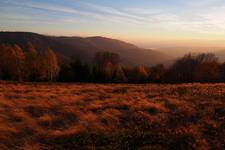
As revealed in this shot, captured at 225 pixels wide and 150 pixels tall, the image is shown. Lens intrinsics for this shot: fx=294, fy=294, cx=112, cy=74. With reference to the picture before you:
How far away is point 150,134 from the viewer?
36.0 feet

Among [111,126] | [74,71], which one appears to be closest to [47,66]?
[74,71]

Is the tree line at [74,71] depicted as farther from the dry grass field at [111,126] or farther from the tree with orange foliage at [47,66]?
the dry grass field at [111,126]

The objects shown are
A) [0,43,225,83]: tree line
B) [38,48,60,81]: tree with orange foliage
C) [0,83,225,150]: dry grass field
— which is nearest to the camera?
[0,83,225,150]: dry grass field

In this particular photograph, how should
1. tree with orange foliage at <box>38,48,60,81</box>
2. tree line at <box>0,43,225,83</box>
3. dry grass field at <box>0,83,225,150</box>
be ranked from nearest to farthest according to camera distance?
dry grass field at <box>0,83,225,150</box>, tree line at <box>0,43,225,83</box>, tree with orange foliage at <box>38,48,60,81</box>

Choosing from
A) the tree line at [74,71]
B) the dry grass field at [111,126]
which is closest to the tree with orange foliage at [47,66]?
the tree line at [74,71]

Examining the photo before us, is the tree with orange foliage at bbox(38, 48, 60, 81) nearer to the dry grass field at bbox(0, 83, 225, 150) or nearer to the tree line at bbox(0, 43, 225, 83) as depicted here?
the tree line at bbox(0, 43, 225, 83)

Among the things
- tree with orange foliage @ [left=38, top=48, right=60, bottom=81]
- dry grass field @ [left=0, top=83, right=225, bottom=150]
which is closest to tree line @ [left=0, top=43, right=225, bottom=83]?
tree with orange foliage @ [left=38, top=48, right=60, bottom=81]

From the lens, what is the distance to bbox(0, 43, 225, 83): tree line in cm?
6656

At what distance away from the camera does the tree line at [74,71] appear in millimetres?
66562

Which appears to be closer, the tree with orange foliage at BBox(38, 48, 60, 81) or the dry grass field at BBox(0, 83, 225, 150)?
the dry grass field at BBox(0, 83, 225, 150)

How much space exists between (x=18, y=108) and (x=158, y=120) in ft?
23.6

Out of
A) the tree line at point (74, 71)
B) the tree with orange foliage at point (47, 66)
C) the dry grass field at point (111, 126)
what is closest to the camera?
the dry grass field at point (111, 126)

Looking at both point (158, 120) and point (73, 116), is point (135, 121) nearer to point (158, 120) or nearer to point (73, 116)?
point (158, 120)

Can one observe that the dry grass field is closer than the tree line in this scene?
Yes
